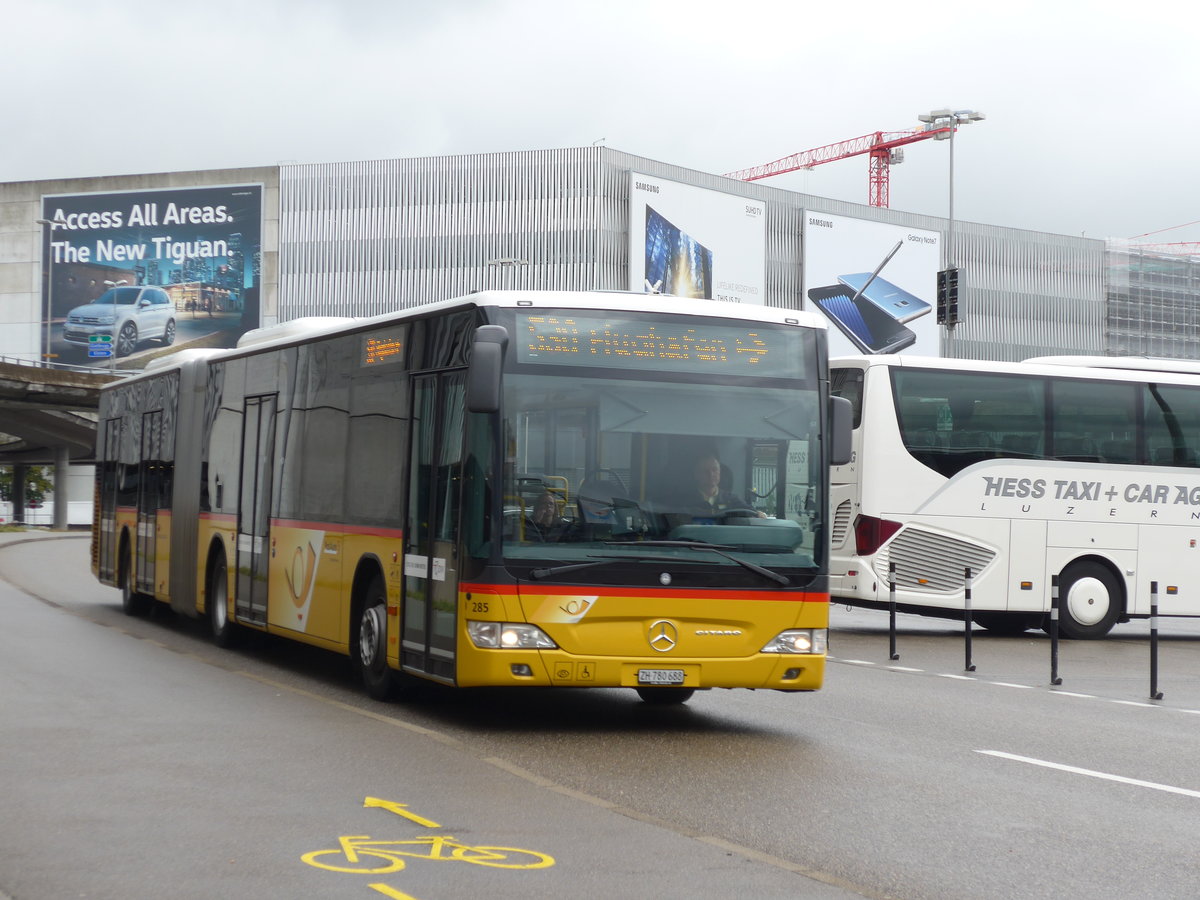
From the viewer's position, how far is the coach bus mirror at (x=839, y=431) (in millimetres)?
11773

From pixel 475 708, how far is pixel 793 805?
4559mm

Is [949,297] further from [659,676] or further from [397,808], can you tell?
[397,808]

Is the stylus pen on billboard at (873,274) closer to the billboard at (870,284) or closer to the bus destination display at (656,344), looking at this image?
the billboard at (870,284)

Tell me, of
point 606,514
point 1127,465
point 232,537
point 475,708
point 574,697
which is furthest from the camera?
point 1127,465

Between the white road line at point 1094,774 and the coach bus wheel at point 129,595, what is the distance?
14076 mm

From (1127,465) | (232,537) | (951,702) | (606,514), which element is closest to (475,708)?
(606,514)

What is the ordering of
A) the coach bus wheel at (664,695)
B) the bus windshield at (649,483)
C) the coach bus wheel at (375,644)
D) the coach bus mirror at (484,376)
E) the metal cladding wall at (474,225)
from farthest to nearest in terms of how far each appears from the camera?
the metal cladding wall at (474,225) → the coach bus wheel at (664,695) → the coach bus wheel at (375,644) → the bus windshield at (649,483) → the coach bus mirror at (484,376)

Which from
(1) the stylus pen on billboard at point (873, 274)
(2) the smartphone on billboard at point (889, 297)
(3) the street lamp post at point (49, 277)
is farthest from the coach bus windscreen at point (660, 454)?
(3) the street lamp post at point (49, 277)

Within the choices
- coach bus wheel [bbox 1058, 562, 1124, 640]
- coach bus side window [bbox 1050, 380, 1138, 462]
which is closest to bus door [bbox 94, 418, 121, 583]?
coach bus side window [bbox 1050, 380, 1138, 462]

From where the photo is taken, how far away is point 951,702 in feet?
46.5

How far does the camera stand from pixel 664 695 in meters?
13.1

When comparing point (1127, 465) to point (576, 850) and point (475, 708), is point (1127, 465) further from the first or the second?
point (576, 850)

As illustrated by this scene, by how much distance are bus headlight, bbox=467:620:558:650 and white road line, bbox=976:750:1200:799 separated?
292 cm

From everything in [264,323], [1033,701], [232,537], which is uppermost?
[264,323]
